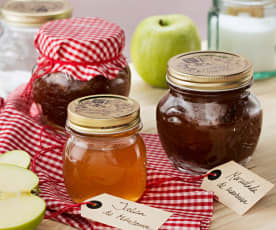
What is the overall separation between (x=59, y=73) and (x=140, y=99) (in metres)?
0.28

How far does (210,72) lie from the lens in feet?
2.71

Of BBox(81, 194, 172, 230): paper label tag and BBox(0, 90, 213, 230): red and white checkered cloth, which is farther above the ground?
BBox(81, 194, 172, 230): paper label tag

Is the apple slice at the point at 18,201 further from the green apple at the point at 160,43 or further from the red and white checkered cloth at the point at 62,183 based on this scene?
the green apple at the point at 160,43

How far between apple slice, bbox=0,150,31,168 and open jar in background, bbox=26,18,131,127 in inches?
6.7

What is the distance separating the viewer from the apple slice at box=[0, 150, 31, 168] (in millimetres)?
840

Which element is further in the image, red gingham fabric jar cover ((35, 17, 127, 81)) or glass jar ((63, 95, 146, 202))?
red gingham fabric jar cover ((35, 17, 127, 81))

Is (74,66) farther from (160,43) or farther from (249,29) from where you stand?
(249,29)

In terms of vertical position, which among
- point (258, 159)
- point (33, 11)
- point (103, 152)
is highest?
point (33, 11)

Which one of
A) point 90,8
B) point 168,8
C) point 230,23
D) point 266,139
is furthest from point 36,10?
point 168,8

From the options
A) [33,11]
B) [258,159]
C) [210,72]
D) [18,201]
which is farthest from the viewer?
[33,11]

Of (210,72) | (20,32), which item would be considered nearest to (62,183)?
(210,72)

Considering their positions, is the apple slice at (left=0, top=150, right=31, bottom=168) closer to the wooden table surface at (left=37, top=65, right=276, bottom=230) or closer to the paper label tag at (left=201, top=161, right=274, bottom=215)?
the wooden table surface at (left=37, top=65, right=276, bottom=230)

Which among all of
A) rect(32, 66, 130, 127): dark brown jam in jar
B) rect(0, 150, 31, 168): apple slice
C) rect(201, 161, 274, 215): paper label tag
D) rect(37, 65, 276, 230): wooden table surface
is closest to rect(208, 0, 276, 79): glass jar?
rect(37, 65, 276, 230): wooden table surface

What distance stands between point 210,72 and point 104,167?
0.22 meters
